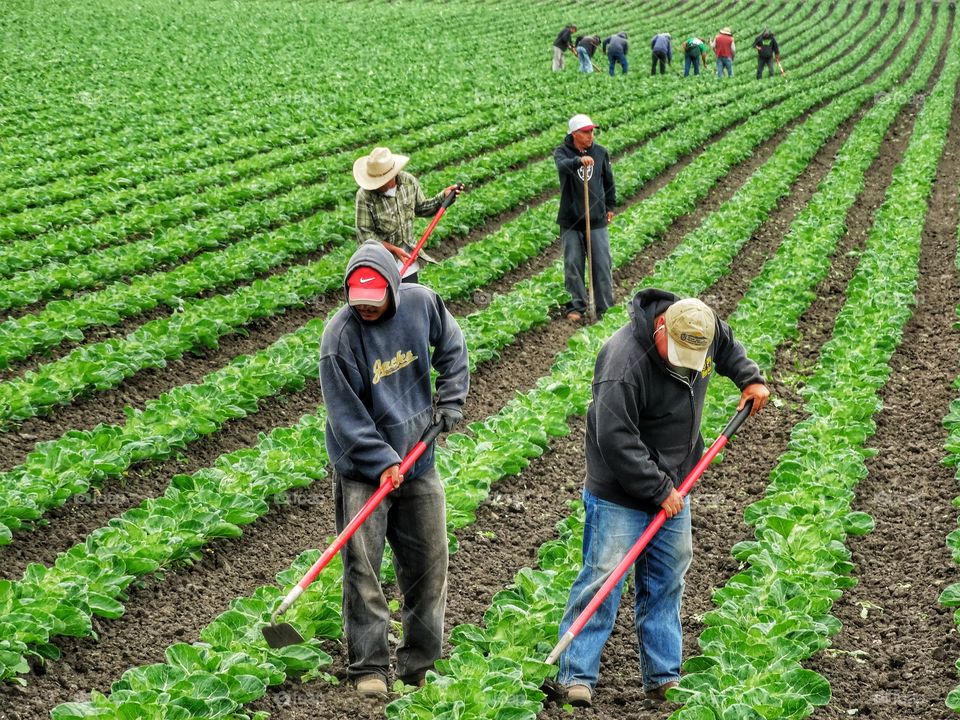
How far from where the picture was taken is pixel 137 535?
689cm

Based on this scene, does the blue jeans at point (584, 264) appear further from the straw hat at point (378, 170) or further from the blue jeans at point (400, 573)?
the blue jeans at point (400, 573)

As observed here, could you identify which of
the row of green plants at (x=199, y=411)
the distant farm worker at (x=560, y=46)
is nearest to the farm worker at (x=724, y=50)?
the distant farm worker at (x=560, y=46)

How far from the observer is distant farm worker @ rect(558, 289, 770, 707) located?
5.04 metres

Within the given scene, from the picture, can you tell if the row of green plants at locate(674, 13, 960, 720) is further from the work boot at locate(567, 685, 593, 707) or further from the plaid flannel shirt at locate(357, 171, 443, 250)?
the plaid flannel shirt at locate(357, 171, 443, 250)

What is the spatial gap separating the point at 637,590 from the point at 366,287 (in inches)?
74.9

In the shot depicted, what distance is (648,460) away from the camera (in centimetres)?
507

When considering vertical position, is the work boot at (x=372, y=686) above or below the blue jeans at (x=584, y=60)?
above

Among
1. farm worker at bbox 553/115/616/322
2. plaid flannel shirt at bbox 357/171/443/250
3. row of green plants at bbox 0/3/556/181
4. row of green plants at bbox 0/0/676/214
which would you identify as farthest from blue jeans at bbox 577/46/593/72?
plaid flannel shirt at bbox 357/171/443/250

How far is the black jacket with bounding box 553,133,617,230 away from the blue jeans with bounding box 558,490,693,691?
6.34 metres

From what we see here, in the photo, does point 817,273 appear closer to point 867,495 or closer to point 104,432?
point 867,495

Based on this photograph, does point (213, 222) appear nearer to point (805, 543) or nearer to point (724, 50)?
Result: point (805, 543)

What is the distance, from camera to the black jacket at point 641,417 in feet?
16.6

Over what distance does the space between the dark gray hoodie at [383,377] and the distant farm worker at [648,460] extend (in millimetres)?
819

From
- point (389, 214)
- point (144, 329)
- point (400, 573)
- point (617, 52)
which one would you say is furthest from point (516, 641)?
point (617, 52)
